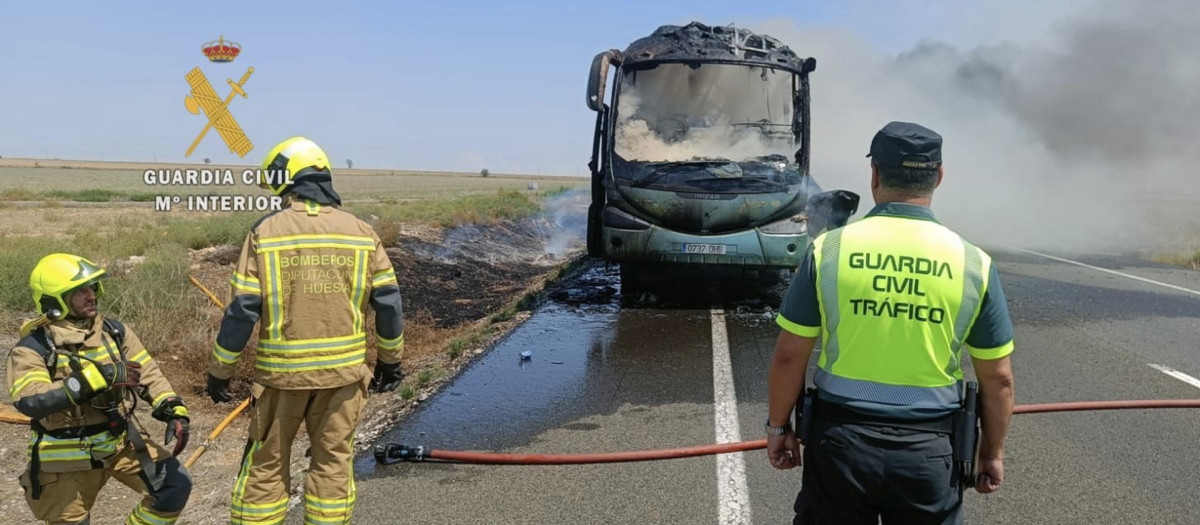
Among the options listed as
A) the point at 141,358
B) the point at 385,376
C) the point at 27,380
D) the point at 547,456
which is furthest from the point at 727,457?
the point at 27,380

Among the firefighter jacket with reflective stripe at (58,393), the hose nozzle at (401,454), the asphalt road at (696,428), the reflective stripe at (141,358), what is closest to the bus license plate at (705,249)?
the asphalt road at (696,428)

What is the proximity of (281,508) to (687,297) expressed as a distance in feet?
25.3

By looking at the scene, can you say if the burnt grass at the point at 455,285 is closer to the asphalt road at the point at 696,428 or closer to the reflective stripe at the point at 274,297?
the asphalt road at the point at 696,428

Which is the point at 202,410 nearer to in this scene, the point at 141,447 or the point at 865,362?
the point at 141,447

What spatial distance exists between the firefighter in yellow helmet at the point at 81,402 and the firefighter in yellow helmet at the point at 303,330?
332 millimetres

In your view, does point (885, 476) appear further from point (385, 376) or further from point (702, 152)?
point (702, 152)

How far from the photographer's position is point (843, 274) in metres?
2.28

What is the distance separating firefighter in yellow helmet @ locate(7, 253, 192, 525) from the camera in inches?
119

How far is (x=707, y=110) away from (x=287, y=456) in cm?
744

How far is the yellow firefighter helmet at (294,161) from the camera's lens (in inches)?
129

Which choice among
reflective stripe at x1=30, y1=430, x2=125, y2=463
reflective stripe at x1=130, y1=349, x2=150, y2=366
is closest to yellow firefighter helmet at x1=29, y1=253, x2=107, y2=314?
reflective stripe at x1=130, y1=349, x2=150, y2=366

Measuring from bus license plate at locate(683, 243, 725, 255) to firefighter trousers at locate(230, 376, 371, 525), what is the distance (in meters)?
6.15

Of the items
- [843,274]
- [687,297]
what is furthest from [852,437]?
[687,297]

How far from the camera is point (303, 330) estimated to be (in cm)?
325
